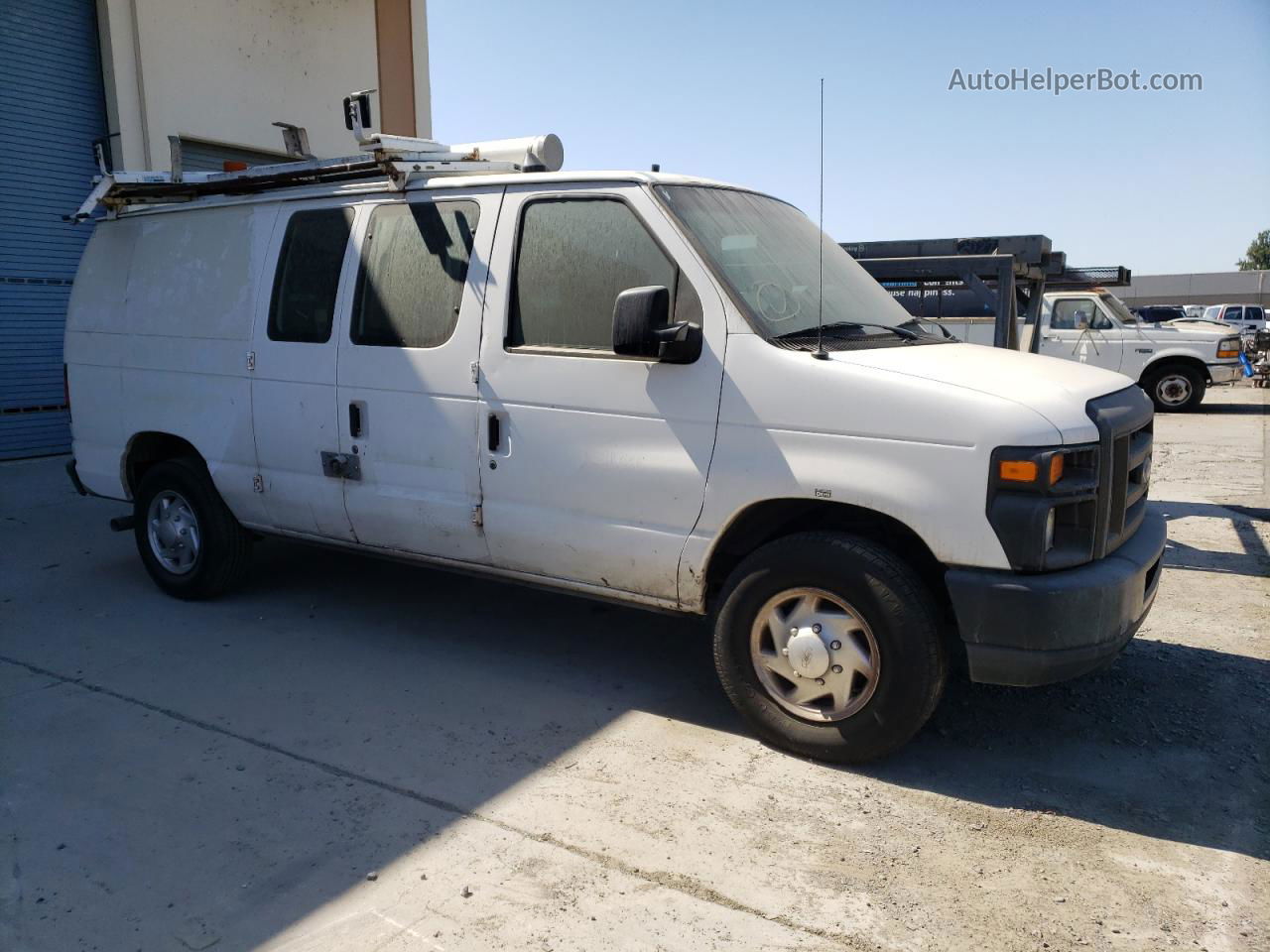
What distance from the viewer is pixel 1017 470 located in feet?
11.2

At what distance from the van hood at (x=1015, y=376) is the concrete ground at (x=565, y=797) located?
1.38 m

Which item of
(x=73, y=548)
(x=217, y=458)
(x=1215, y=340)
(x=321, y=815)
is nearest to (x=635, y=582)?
(x=321, y=815)

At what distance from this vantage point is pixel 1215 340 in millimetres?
16297

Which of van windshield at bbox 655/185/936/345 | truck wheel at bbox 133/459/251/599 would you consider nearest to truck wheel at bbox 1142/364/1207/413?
van windshield at bbox 655/185/936/345

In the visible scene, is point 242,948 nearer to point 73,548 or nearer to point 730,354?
point 730,354

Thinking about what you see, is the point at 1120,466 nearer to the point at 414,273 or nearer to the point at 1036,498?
the point at 1036,498

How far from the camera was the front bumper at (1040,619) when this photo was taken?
345 cm

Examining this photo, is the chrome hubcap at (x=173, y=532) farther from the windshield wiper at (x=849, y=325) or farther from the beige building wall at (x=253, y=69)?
the beige building wall at (x=253, y=69)

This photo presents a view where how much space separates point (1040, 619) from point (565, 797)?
177cm

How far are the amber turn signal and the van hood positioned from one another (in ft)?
0.59

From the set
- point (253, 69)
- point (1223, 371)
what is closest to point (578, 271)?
→ point (253, 69)

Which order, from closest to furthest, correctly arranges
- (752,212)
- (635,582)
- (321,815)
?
(321,815) → (635,582) → (752,212)

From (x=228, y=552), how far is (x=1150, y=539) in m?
4.70

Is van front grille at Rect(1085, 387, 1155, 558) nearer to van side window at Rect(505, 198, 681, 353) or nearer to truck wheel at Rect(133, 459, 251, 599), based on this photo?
van side window at Rect(505, 198, 681, 353)
